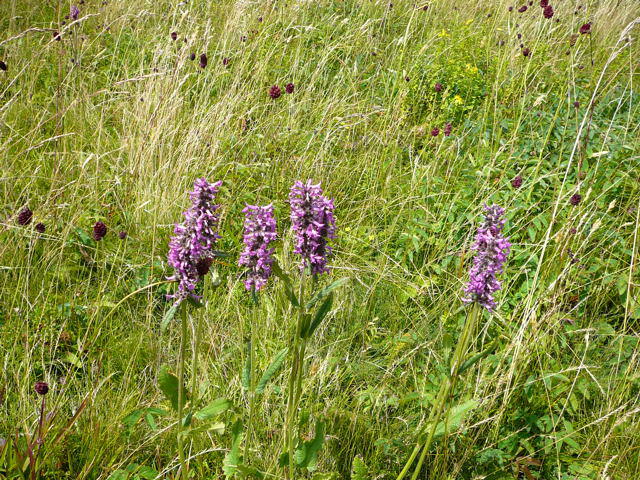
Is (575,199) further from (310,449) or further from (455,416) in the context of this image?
(310,449)

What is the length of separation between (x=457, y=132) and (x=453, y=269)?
121 centimetres

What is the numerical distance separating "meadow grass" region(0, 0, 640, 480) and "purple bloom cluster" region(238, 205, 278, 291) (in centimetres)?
10

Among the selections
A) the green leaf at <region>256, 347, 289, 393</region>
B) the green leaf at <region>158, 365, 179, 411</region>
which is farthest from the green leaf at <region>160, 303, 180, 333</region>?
the green leaf at <region>256, 347, 289, 393</region>

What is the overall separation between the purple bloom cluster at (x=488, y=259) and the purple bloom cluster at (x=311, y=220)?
0.37 m

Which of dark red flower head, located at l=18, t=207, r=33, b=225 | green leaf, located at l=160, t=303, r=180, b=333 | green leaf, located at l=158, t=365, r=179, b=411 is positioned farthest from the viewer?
dark red flower head, located at l=18, t=207, r=33, b=225

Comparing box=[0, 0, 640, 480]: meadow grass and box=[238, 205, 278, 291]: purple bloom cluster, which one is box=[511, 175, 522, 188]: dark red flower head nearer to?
box=[0, 0, 640, 480]: meadow grass

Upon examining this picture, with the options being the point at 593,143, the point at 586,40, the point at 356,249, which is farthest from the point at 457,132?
the point at 586,40

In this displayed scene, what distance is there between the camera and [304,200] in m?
1.34

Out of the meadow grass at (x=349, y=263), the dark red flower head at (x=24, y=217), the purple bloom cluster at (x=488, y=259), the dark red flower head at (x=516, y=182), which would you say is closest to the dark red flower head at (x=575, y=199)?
the meadow grass at (x=349, y=263)

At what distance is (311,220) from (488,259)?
452 millimetres

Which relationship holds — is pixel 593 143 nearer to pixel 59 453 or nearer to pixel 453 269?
pixel 453 269

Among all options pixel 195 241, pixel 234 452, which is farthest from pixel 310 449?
pixel 195 241

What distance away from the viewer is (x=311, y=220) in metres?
1.35

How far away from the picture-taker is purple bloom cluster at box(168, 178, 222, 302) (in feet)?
4.30
